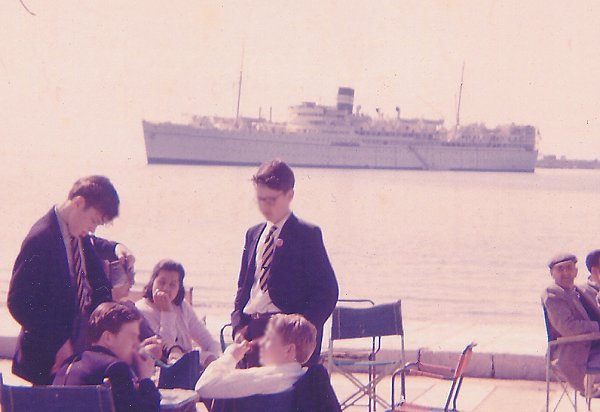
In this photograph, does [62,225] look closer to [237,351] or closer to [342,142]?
[237,351]

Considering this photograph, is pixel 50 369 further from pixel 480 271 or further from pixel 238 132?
pixel 238 132

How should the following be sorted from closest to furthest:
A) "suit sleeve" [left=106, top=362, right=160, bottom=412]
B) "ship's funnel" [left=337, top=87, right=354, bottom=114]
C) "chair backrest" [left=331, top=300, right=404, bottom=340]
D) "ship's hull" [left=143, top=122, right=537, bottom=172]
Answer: "suit sleeve" [left=106, top=362, right=160, bottom=412] → "chair backrest" [left=331, top=300, right=404, bottom=340] → "ship's hull" [left=143, top=122, right=537, bottom=172] → "ship's funnel" [left=337, top=87, right=354, bottom=114]

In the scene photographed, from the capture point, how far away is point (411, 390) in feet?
22.0

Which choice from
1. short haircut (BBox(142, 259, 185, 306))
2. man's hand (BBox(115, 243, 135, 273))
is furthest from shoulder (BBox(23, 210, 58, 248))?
short haircut (BBox(142, 259, 185, 306))

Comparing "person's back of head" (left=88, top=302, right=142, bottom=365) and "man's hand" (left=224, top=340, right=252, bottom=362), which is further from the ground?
"person's back of head" (left=88, top=302, right=142, bottom=365)

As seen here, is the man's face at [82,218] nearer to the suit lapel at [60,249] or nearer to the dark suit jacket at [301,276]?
the suit lapel at [60,249]

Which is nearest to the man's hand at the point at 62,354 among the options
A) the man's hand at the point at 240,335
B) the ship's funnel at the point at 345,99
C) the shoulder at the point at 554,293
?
the man's hand at the point at 240,335

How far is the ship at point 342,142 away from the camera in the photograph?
119375 millimetres

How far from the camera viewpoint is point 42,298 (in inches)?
147

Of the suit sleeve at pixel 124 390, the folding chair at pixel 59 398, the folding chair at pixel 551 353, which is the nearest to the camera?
the folding chair at pixel 59 398

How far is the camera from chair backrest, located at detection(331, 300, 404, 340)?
5492mm

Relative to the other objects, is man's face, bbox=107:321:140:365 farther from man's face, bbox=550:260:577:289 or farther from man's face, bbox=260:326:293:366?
man's face, bbox=550:260:577:289

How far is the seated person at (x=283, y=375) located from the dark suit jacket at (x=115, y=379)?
211mm

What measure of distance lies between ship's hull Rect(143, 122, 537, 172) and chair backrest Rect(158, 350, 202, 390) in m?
114
